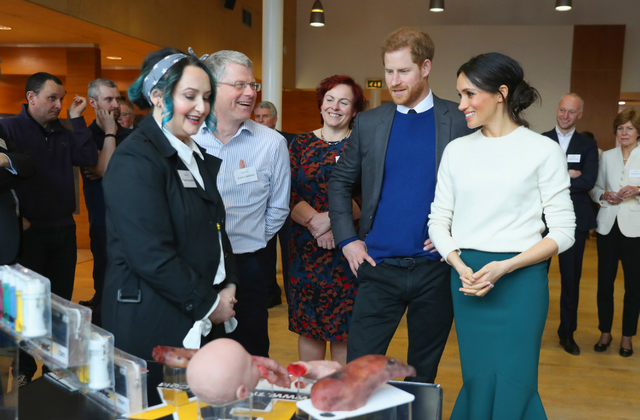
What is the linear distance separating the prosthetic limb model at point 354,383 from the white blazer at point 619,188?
3523 millimetres

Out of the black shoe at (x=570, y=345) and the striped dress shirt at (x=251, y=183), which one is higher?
the striped dress shirt at (x=251, y=183)

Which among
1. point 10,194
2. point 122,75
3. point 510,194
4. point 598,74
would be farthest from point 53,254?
point 598,74

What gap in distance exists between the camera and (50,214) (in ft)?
11.9

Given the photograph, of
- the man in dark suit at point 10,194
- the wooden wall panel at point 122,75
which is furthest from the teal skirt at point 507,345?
the wooden wall panel at point 122,75

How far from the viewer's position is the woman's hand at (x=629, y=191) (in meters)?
4.14

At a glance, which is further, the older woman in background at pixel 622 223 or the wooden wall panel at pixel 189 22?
the wooden wall panel at pixel 189 22

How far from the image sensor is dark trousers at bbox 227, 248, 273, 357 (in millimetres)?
2467

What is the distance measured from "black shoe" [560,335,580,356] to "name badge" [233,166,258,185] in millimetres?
3107

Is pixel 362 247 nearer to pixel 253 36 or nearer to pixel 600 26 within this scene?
pixel 253 36

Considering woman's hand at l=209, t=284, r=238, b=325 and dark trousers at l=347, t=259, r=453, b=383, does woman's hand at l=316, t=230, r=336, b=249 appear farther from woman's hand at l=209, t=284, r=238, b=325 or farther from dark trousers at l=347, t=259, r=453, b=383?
woman's hand at l=209, t=284, r=238, b=325

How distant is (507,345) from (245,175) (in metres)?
1.27

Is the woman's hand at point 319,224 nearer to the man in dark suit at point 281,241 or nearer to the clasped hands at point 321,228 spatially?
the clasped hands at point 321,228

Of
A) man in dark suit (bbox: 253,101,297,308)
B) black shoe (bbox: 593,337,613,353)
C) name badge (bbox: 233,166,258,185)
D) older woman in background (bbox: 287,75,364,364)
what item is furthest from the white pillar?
name badge (bbox: 233,166,258,185)

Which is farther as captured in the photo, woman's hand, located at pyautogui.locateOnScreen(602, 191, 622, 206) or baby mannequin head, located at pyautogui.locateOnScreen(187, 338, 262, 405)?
woman's hand, located at pyautogui.locateOnScreen(602, 191, 622, 206)
